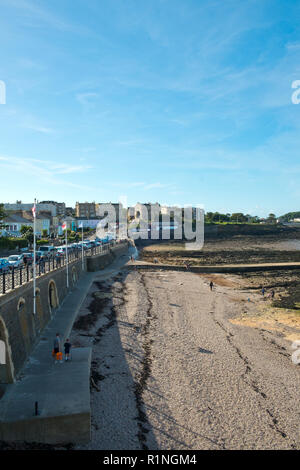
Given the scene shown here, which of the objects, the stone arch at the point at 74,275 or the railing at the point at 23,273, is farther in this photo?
the stone arch at the point at 74,275

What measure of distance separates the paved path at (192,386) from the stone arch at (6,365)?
11.2 ft

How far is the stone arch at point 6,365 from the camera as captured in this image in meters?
11.5

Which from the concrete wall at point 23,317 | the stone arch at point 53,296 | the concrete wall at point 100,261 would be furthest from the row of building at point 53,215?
the concrete wall at point 23,317

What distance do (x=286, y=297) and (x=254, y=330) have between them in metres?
11.0

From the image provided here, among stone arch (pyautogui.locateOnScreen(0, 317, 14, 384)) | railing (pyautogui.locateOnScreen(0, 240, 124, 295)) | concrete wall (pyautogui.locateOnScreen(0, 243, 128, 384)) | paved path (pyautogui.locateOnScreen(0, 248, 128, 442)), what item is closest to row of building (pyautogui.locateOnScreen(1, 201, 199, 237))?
railing (pyautogui.locateOnScreen(0, 240, 124, 295))

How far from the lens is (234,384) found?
1470 centimetres

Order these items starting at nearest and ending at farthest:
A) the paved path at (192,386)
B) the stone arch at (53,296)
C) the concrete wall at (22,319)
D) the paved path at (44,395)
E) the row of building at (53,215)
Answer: the paved path at (44,395) < the paved path at (192,386) < the concrete wall at (22,319) < the stone arch at (53,296) < the row of building at (53,215)

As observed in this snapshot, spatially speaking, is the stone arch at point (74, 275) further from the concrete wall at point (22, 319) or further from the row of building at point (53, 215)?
the concrete wall at point (22, 319)

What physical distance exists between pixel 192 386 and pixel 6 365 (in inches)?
310

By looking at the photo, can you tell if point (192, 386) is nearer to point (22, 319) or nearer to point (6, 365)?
point (6, 365)

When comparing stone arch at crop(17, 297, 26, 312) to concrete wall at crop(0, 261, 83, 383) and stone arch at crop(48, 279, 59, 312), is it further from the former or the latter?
stone arch at crop(48, 279, 59, 312)

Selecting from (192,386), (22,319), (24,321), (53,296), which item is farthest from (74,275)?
(192,386)

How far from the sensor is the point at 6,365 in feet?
37.7
